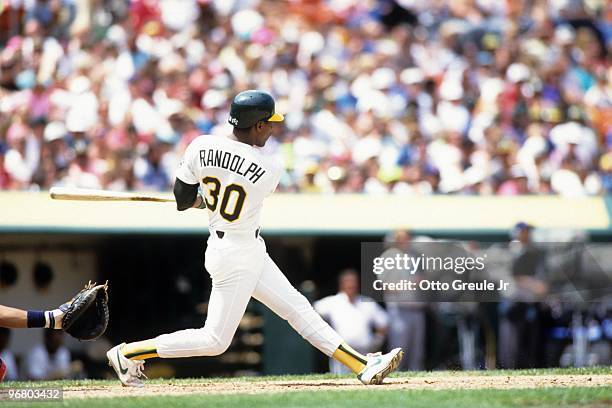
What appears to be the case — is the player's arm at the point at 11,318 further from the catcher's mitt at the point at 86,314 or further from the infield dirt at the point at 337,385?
the infield dirt at the point at 337,385

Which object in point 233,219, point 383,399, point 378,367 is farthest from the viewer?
point 378,367

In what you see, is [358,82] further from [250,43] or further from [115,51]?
[115,51]

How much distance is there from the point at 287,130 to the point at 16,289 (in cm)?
329

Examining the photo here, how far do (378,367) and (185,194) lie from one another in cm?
144

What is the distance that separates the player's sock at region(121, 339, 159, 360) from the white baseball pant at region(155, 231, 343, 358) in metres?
0.04

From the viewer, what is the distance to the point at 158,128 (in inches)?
461

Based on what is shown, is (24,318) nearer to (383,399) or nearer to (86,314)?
(86,314)

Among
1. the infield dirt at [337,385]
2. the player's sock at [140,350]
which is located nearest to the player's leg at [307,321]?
the infield dirt at [337,385]

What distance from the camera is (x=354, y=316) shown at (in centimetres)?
1014

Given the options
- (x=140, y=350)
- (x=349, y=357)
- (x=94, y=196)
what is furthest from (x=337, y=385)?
(x=94, y=196)

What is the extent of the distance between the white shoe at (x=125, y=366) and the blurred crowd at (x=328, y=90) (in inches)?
155

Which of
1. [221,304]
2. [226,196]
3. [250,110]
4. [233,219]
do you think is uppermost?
[250,110]

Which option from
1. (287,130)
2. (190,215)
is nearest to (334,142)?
(287,130)

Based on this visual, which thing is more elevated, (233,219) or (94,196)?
(94,196)
